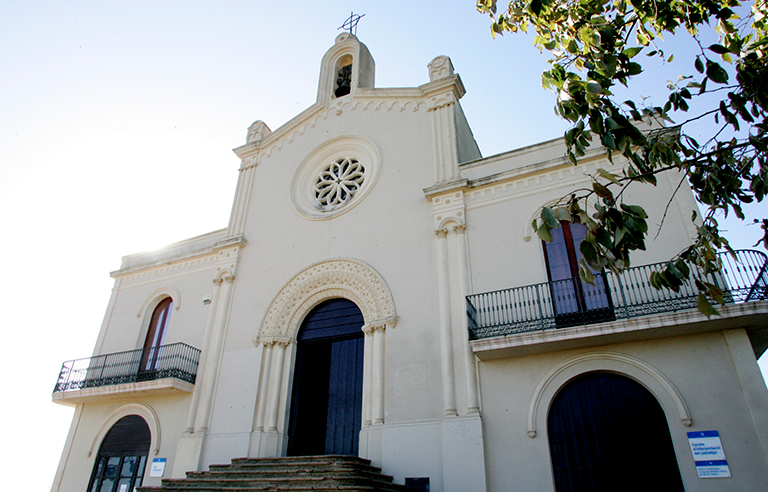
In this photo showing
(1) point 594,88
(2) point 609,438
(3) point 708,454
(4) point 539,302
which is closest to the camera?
(1) point 594,88

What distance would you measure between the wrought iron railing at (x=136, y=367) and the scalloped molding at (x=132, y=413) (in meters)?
0.75

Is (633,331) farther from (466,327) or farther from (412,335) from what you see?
(412,335)

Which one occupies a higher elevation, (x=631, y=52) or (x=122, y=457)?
(x=631, y=52)

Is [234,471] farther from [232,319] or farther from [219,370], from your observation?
[232,319]

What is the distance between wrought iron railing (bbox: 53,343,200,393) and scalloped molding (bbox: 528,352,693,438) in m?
8.41

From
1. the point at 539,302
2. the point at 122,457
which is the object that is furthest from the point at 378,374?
the point at 122,457

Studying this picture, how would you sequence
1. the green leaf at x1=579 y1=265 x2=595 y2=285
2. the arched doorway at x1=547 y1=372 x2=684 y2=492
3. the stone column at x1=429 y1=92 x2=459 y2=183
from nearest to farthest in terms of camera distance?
1. the green leaf at x1=579 y1=265 x2=595 y2=285
2. the arched doorway at x1=547 y1=372 x2=684 y2=492
3. the stone column at x1=429 y1=92 x2=459 y2=183

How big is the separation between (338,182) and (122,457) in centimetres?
899

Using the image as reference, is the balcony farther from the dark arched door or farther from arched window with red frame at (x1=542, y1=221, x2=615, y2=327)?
arched window with red frame at (x1=542, y1=221, x2=615, y2=327)

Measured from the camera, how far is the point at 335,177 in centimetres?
1471

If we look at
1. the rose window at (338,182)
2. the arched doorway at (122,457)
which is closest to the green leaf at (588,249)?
the rose window at (338,182)

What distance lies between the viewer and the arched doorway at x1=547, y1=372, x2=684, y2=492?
8.29 m

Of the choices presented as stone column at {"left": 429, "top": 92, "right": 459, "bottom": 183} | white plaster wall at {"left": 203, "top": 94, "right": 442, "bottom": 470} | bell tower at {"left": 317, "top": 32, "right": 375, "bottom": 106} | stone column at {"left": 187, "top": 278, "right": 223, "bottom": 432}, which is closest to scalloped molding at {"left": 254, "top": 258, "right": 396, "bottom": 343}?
white plaster wall at {"left": 203, "top": 94, "right": 442, "bottom": 470}

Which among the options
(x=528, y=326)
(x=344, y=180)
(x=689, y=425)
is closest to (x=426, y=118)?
(x=344, y=180)
